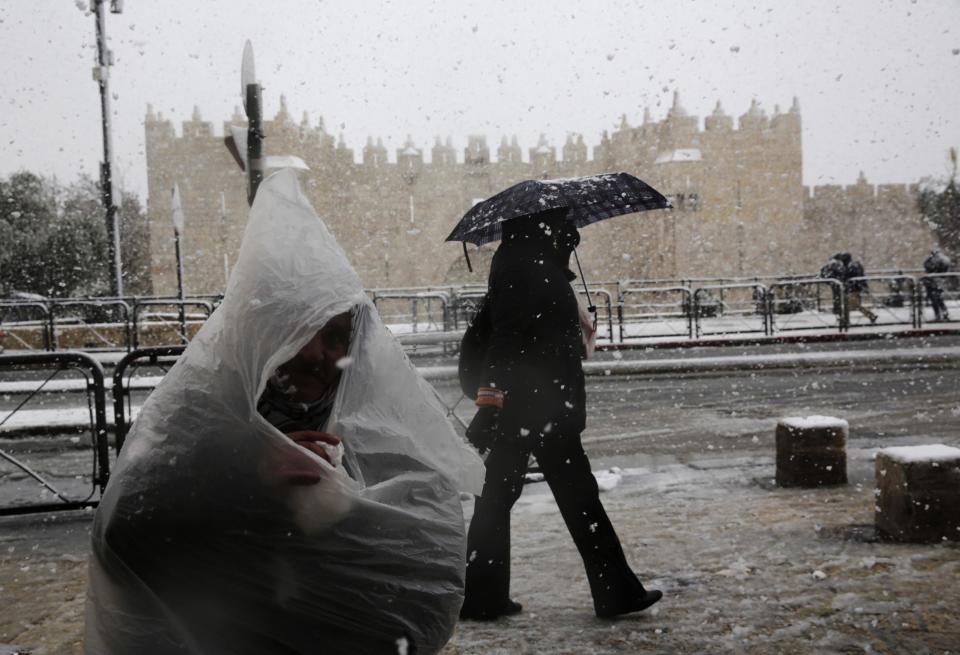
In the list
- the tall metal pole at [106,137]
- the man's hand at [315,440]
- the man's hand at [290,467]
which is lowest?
the man's hand at [290,467]

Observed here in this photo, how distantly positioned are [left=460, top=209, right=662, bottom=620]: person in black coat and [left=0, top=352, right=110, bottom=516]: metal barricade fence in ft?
7.20

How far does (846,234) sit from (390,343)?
3431cm

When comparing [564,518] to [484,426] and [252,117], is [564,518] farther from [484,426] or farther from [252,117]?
[252,117]

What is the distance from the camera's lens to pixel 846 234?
32750mm

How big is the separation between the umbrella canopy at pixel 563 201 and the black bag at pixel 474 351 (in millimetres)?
353

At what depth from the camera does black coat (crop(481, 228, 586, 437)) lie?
9.89ft

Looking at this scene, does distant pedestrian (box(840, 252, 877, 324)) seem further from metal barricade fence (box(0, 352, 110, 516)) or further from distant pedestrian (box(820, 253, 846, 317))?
metal barricade fence (box(0, 352, 110, 516))

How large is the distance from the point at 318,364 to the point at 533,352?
4.96ft

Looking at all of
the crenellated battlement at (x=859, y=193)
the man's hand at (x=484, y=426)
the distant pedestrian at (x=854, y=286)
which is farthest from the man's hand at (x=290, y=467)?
the crenellated battlement at (x=859, y=193)

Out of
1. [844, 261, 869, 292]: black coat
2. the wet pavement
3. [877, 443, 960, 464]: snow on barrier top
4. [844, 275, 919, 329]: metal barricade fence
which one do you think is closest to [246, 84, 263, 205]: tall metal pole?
the wet pavement

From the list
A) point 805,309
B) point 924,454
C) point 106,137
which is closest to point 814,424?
point 924,454

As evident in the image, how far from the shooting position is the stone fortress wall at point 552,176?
31.7 m

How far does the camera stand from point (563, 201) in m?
3.14

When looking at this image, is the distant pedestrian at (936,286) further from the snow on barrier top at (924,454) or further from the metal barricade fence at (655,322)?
the snow on barrier top at (924,454)
